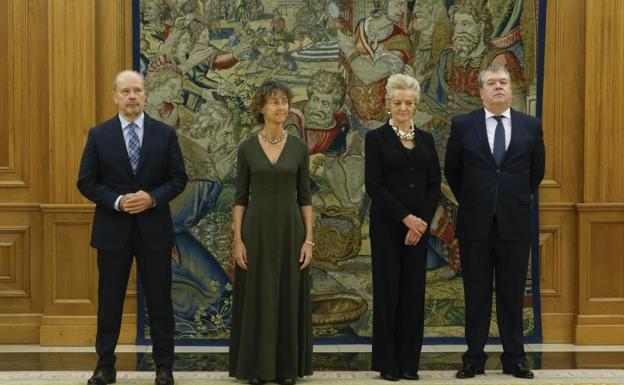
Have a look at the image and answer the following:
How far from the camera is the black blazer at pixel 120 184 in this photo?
18.7 ft

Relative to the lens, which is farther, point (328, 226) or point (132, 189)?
point (328, 226)

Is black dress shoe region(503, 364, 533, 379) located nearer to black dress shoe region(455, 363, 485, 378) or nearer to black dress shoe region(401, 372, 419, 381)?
black dress shoe region(455, 363, 485, 378)

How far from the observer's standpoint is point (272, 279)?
5.84 meters

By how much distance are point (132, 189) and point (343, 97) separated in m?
1.92

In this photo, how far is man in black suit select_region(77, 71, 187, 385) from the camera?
570cm

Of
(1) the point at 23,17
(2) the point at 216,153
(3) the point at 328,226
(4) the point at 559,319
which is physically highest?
(1) the point at 23,17

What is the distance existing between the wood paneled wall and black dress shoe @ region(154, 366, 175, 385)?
139 cm

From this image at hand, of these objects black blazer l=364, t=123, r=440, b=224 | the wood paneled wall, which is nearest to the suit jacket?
black blazer l=364, t=123, r=440, b=224

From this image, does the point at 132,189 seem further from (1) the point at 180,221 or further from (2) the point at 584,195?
(2) the point at 584,195

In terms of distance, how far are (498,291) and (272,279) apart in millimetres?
1255

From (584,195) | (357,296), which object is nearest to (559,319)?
(584,195)

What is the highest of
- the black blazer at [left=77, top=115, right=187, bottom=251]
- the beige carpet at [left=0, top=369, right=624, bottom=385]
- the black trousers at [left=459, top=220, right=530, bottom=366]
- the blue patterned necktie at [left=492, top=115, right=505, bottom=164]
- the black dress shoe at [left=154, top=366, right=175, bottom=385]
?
the blue patterned necktie at [left=492, top=115, right=505, bottom=164]

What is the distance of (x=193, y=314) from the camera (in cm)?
720

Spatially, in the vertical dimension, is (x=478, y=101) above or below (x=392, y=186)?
above
